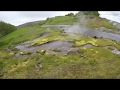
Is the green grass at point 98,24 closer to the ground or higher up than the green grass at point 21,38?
closer to the ground

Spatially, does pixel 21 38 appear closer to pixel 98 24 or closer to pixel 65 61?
pixel 98 24

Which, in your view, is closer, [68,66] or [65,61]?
[68,66]

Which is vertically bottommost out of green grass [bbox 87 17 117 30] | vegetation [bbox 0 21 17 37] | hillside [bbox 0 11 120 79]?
vegetation [bbox 0 21 17 37]

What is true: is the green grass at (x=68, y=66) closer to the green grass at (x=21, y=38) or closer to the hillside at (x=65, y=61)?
the hillside at (x=65, y=61)

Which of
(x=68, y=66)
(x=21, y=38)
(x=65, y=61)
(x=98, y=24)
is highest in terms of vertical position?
(x=68, y=66)

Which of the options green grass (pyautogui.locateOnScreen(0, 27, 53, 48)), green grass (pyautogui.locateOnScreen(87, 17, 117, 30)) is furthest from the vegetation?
green grass (pyautogui.locateOnScreen(87, 17, 117, 30))

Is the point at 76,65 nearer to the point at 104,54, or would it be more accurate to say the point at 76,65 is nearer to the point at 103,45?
the point at 104,54

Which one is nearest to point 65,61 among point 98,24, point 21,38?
point 21,38

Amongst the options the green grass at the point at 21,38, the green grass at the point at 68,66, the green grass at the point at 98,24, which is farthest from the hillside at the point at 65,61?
the green grass at the point at 98,24

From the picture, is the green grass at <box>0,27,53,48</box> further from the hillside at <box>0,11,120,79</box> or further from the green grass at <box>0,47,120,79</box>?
the green grass at <box>0,47,120,79</box>

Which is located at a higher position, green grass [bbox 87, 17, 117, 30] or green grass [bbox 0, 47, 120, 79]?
green grass [bbox 0, 47, 120, 79]

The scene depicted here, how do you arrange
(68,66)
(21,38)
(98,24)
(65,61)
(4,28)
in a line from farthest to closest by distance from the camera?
(4,28) → (98,24) → (21,38) → (65,61) → (68,66)

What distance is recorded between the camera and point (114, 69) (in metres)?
35.5
